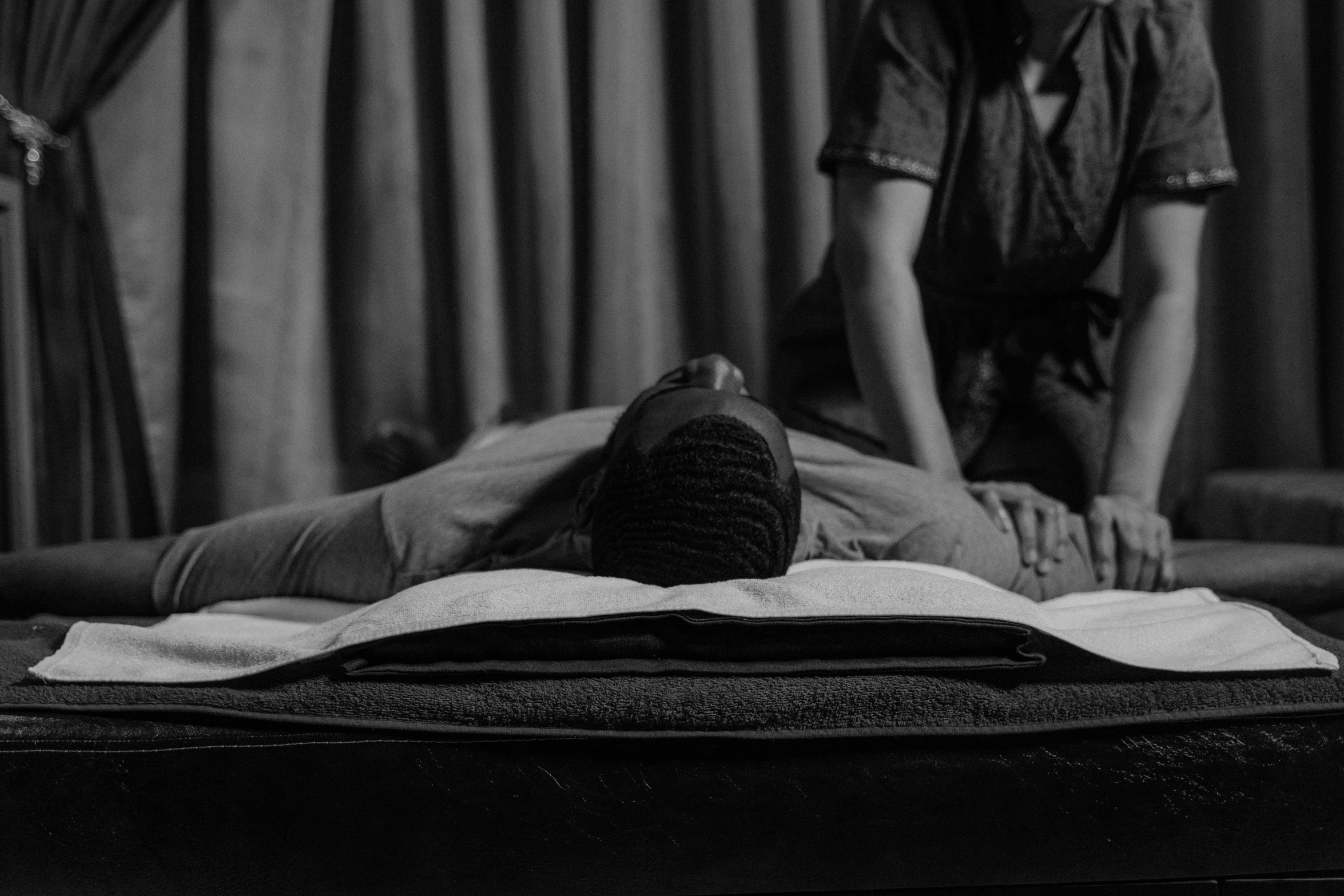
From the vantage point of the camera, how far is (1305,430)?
202 cm

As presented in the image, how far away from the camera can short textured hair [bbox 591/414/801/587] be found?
2.86 ft

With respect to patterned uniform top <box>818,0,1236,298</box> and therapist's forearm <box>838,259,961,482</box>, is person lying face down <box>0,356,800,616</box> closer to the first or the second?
therapist's forearm <box>838,259,961,482</box>

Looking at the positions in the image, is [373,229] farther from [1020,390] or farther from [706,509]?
[706,509]

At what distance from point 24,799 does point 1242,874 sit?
0.77 m

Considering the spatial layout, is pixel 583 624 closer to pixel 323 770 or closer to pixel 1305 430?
pixel 323 770

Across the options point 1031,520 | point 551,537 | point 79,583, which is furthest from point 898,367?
point 79,583

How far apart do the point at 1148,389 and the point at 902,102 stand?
1.52ft

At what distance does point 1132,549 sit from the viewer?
1150mm

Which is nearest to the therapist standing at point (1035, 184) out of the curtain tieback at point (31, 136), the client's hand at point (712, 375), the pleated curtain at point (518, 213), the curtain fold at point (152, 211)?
the client's hand at point (712, 375)

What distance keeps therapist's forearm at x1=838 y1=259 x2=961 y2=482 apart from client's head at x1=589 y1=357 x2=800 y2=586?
17.2 inches

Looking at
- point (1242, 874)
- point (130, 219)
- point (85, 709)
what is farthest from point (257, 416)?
point (1242, 874)

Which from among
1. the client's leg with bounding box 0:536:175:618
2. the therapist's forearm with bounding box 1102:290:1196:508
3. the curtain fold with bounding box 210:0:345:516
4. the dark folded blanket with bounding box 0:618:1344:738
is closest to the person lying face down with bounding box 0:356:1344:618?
the client's leg with bounding box 0:536:175:618

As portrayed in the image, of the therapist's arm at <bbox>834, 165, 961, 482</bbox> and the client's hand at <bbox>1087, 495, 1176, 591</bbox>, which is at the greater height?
the therapist's arm at <bbox>834, 165, 961, 482</bbox>

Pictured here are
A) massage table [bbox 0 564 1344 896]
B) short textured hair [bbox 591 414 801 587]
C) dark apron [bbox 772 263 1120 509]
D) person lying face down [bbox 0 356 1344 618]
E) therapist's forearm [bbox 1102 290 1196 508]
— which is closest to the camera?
massage table [bbox 0 564 1344 896]
